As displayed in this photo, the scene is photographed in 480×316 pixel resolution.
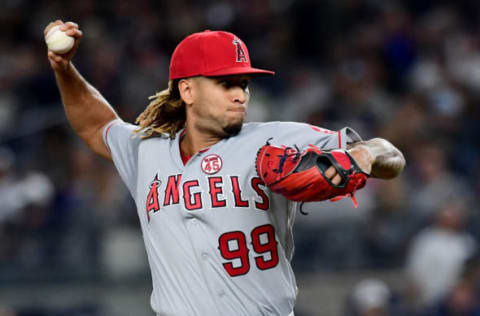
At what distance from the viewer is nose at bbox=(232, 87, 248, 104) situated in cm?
329

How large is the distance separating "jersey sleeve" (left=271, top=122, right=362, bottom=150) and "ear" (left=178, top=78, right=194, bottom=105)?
39 centimetres

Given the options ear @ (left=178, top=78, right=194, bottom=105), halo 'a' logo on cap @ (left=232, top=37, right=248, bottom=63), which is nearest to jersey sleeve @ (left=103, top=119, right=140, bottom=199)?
ear @ (left=178, top=78, right=194, bottom=105)

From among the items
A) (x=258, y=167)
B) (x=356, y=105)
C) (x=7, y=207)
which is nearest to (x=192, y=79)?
(x=258, y=167)

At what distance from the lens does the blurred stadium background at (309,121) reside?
7.21m

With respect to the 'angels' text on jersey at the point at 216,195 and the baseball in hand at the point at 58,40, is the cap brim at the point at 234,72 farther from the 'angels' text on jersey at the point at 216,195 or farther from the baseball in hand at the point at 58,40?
the baseball in hand at the point at 58,40

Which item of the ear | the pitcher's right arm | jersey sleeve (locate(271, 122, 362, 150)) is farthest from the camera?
the pitcher's right arm

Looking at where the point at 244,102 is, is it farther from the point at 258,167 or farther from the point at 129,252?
the point at 129,252

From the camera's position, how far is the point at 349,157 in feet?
9.61

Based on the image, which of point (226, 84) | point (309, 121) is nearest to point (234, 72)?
point (226, 84)

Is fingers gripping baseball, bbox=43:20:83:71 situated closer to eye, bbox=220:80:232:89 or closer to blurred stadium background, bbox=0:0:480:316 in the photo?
eye, bbox=220:80:232:89

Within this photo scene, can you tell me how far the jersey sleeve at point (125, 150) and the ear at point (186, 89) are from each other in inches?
13.6

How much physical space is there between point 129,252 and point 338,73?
3.24m

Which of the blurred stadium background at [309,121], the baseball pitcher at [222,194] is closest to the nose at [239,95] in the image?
the baseball pitcher at [222,194]

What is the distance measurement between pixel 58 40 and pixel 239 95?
899 mm
